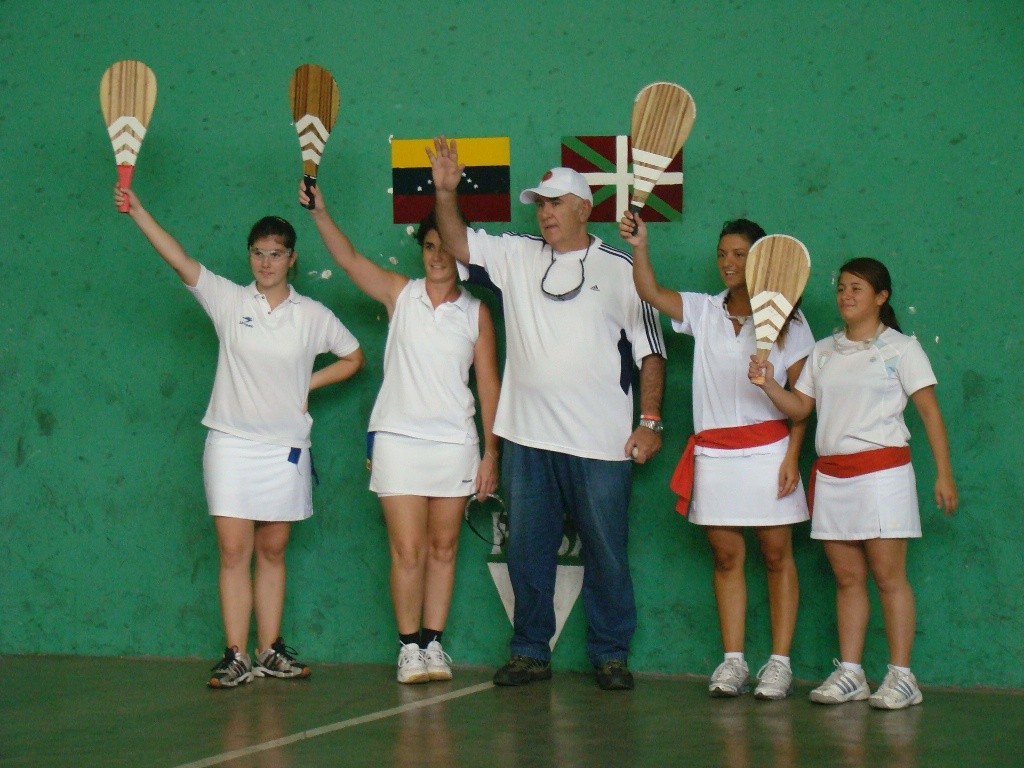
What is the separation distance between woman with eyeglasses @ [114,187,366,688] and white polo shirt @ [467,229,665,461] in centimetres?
66

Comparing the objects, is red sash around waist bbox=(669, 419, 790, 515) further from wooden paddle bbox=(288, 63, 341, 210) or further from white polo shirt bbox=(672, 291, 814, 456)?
wooden paddle bbox=(288, 63, 341, 210)

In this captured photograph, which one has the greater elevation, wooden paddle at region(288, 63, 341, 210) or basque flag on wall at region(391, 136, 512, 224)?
wooden paddle at region(288, 63, 341, 210)

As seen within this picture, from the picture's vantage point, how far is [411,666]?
4391 millimetres

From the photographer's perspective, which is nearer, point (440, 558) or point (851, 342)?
point (851, 342)

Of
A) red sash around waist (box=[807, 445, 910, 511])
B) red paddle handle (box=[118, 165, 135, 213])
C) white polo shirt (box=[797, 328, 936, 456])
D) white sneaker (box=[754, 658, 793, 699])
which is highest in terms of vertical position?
red paddle handle (box=[118, 165, 135, 213])

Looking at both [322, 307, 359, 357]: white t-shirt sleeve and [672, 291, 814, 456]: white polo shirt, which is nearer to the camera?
[672, 291, 814, 456]: white polo shirt

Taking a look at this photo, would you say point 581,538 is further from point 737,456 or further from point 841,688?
point 841,688

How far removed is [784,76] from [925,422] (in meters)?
1.27

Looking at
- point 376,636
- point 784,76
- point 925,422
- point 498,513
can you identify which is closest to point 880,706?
point 925,422

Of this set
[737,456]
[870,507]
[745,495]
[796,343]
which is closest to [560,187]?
[796,343]

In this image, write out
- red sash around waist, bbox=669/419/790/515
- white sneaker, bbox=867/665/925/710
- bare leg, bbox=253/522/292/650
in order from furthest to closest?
bare leg, bbox=253/522/292/650, red sash around waist, bbox=669/419/790/515, white sneaker, bbox=867/665/925/710

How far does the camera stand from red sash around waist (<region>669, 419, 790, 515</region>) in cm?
421

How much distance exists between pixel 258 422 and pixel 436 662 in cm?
99

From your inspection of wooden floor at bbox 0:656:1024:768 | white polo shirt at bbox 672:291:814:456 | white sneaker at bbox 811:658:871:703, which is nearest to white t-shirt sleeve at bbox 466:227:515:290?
white polo shirt at bbox 672:291:814:456
